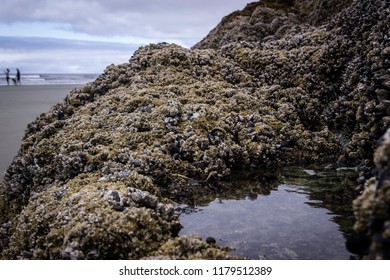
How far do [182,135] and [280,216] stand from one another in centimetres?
201

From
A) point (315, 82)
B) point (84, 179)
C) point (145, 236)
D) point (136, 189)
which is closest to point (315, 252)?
point (145, 236)

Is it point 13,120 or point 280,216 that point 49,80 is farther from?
point 280,216

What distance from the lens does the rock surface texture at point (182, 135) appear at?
146 inches

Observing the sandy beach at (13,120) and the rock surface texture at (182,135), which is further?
the sandy beach at (13,120)

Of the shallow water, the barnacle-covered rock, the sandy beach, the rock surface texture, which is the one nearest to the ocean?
the sandy beach

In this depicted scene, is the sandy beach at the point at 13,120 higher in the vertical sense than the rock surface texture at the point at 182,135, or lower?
lower

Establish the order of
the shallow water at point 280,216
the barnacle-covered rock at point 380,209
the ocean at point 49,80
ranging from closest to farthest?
the barnacle-covered rock at point 380,209, the shallow water at point 280,216, the ocean at point 49,80

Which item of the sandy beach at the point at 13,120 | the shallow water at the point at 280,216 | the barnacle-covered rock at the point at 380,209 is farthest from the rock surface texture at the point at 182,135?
the sandy beach at the point at 13,120

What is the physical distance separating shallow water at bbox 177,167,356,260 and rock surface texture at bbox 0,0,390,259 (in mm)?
317

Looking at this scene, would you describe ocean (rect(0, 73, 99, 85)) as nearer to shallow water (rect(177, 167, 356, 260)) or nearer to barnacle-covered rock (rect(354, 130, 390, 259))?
shallow water (rect(177, 167, 356, 260))

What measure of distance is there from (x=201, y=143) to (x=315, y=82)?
3.01 meters

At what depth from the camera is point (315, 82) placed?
7375 millimetres

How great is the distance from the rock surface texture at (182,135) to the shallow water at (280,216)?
1.04 ft

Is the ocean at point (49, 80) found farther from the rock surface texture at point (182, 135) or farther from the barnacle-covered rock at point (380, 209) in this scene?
the barnacle-covered rock at point (380, 209)
